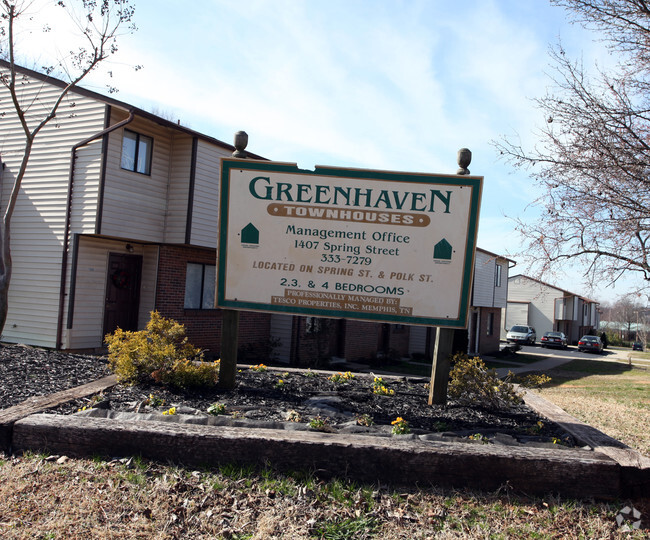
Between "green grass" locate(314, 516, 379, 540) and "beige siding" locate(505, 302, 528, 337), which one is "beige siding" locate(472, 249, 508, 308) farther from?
"green grass" locate(314, 516, 379, 540)

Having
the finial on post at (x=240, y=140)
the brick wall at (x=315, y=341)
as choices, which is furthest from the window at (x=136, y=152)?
the finial on post at (x=240, y=140)

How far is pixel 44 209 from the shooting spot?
41.2 feet

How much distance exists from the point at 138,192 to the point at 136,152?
94cm

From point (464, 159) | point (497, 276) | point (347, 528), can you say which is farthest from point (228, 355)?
point (497, 276)

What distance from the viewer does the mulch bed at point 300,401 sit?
5137mm

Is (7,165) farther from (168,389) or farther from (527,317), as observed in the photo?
(527,317)

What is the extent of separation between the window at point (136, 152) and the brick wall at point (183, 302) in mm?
2042

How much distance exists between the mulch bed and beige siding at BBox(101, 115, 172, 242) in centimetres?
547

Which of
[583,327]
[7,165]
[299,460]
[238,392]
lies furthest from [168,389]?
[583,327]

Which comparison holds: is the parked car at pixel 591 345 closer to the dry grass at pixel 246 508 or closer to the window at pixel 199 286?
the window at pixel 199 286

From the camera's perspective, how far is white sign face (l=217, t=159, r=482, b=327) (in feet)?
19.0

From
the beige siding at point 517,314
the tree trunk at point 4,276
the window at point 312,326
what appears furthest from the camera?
the beige siding at point 517,314

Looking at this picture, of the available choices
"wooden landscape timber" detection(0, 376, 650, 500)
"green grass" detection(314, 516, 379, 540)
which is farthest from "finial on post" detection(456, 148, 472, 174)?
"green grass" detection(314, 516, 379, 540)

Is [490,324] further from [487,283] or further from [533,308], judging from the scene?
[533,308]
